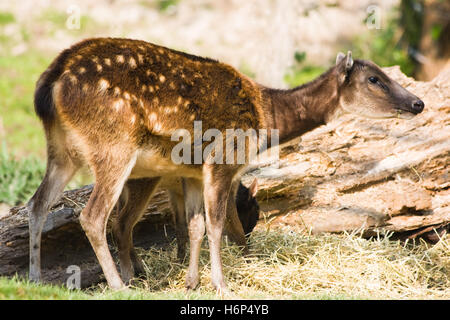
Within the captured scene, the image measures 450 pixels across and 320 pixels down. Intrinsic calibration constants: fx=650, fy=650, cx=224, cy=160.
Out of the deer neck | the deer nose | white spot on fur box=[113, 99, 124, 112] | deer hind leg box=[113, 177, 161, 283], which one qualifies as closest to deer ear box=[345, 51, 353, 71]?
the deer neck

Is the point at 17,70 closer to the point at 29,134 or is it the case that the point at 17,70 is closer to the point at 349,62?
the point at 29,134

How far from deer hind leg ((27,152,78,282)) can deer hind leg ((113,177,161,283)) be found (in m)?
0.88

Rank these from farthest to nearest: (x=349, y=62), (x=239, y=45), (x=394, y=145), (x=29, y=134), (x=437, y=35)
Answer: (x=239, y=45), (x=437, y=35), (x=29, y=134), (x=394, y=145), (x=349, y=62)

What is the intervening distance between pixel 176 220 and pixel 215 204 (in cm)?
107

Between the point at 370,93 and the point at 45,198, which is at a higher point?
the point at 370,93

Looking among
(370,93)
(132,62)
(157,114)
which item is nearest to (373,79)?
(370,93)

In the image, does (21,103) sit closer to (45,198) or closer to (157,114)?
(45,198)

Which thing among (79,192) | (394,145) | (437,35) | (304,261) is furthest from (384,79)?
(437,35)

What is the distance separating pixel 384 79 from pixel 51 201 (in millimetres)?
3924

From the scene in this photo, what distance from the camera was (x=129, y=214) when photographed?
24.4 feet

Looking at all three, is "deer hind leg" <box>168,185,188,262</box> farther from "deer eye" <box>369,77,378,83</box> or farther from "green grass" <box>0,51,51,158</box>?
"green grass" <box>0,51,51,158</box>

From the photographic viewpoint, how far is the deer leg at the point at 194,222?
708 cm

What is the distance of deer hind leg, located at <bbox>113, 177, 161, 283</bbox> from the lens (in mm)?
7391
